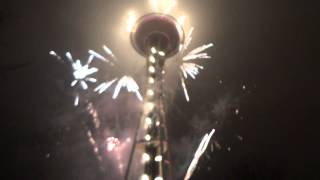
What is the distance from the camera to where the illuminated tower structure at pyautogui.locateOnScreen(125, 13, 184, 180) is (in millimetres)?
14086

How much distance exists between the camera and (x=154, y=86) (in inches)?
659

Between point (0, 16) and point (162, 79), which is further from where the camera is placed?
point (162, 79)

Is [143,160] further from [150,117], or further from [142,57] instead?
[142,57]

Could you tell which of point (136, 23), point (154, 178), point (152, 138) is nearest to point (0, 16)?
point (136, 23)

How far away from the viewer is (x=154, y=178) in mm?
13797

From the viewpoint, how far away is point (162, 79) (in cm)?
1739

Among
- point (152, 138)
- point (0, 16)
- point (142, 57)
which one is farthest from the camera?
point (142, 57)

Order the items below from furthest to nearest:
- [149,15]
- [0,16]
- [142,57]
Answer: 1. [142,57]
2. [149,15]
3. [0,16]

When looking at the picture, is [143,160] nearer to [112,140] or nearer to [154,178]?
[154,178]

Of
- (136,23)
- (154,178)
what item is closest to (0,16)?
(136,23)

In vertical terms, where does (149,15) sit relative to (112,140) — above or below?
above

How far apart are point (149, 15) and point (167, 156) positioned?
7211mm

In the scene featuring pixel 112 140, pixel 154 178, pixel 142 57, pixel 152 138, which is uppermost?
pixel 142 57

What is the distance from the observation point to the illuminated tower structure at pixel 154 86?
555 inches
